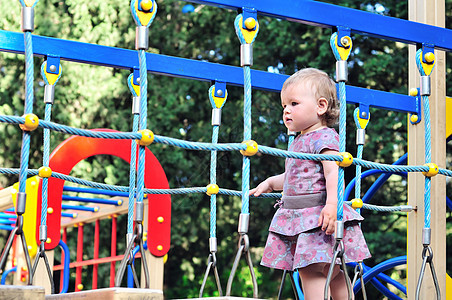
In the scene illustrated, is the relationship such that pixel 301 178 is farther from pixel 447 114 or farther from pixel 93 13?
pixel 93 13

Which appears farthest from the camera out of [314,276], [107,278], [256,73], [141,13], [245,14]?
[107,278]

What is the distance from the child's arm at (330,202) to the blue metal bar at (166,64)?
0.68 meters

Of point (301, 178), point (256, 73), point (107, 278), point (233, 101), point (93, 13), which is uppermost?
point (93, 13)

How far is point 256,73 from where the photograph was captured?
2.79 metres

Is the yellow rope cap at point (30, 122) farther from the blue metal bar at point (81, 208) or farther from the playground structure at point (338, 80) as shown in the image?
the blue metal bar at point (81, 208)

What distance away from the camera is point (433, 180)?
8.93 ft

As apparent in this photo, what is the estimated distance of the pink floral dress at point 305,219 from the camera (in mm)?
2188

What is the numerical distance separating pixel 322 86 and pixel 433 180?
28.9 inches

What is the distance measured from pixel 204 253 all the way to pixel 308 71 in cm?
727

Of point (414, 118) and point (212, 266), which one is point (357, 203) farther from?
point (212, 266)

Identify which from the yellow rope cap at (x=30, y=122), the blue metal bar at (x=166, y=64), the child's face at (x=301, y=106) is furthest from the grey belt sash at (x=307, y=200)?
the yellow rope cap at (x=30, y=122)

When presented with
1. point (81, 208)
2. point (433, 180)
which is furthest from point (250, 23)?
point (81, 208)

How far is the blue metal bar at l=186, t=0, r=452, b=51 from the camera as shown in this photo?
2.02 m

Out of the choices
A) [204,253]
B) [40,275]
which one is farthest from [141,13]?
[204,253]
